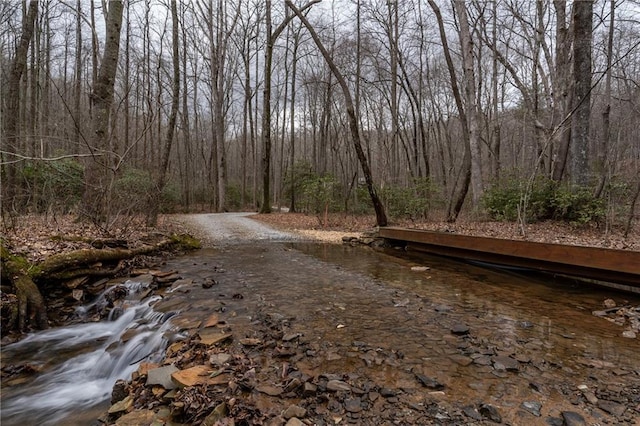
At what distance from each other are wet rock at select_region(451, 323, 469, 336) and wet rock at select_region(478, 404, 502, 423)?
47.7 inches

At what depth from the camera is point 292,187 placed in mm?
19609

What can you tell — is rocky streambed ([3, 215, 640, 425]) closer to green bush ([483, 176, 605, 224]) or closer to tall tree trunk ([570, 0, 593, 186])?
green bush ([483, 176, 605, 224])

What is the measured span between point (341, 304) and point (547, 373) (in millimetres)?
2246

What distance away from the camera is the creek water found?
2539mm

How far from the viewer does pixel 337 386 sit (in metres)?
2.29

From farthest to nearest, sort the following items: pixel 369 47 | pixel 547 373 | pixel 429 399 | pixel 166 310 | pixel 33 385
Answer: pixel 369 47, pixel 166 310, pixel 33 385, pixel 547 373, pixel 429 399

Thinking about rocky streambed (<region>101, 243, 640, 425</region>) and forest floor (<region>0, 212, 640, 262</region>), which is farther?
forest floor (<region>0, 212, 640, 262</region>)

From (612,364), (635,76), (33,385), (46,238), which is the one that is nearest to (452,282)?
(612,364)

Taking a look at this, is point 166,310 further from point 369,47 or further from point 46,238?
point 369,47

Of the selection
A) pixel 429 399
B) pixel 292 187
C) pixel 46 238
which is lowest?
pixel 429 399

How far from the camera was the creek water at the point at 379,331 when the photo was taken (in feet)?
8.33

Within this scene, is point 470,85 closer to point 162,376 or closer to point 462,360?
point 462,360

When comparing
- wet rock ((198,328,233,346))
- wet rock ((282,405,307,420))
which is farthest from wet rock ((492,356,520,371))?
wet rock ((198,328,233,346))

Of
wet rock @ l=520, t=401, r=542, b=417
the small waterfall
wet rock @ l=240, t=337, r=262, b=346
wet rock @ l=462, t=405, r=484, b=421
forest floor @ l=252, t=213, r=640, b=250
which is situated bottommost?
the small waterfall
